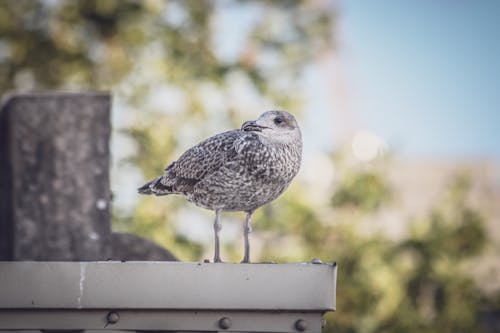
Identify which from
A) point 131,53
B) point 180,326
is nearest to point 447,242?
point 131,53

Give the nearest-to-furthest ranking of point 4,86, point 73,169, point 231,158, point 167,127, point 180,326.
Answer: point 180,326 → point 231,158 → point 73,169 → point 167,127 → point 4,86

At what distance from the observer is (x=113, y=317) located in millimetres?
3049

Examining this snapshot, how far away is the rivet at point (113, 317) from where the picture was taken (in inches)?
120

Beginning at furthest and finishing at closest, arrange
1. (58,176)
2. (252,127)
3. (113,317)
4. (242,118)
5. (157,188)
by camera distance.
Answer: (242,118) < (58,176) < (157,188) < (252,127) < (113,317)

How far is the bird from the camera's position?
333cm

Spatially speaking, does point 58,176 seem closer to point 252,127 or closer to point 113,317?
point 252,127

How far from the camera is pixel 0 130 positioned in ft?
16.5

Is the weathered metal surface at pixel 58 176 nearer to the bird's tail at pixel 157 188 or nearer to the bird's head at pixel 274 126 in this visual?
the bird's tail at pixel 157 188

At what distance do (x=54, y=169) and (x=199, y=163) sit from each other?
62.2 inches

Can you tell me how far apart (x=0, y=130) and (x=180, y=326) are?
2.34m

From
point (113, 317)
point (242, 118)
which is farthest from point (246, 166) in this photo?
point (242, 118)

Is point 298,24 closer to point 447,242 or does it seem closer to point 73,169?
point 447,242

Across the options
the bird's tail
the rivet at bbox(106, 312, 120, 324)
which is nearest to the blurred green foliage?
the bird's tail

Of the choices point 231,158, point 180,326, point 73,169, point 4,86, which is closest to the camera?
point 180,326
